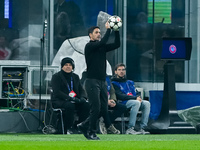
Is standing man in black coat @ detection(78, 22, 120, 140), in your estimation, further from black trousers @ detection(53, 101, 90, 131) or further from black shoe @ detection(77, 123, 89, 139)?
black trousers @ detection(53, 101, 90, 131)

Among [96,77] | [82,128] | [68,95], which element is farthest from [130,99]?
[96,77]

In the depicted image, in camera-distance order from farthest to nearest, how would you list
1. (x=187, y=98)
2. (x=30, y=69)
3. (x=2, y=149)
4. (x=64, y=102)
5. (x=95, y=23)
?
(x=95, y=23), (x=30, y=69), (x=187, y=98), (x=64, y=102), (x=2, y=149)

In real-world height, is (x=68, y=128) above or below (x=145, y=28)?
below

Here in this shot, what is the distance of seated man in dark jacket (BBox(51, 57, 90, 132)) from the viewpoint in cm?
998

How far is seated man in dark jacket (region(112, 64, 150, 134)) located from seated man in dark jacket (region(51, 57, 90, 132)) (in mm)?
808

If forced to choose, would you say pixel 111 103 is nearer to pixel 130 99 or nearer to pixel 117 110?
pixel 117 110

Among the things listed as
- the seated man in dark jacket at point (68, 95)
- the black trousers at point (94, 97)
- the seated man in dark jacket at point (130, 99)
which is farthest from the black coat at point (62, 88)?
the black trousers at point (94, 97)

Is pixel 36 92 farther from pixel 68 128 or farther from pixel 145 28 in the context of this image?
pixel 145 28

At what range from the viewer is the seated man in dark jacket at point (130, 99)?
34.5 ft

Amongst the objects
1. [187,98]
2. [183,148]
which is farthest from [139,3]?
[183,148]

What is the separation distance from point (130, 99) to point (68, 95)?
1.29 m

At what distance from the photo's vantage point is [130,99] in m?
10.8

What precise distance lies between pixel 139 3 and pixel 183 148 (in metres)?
6.60

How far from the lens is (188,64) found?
1295 cm
